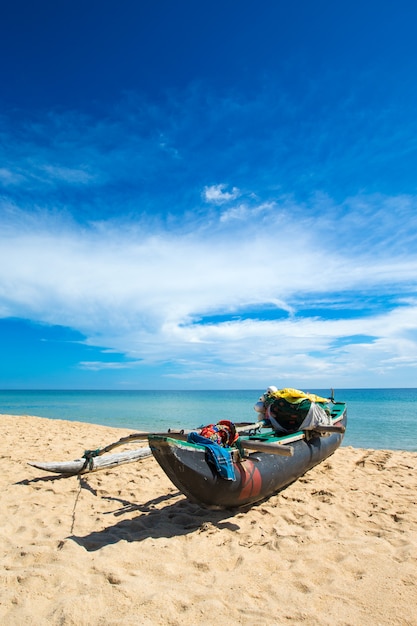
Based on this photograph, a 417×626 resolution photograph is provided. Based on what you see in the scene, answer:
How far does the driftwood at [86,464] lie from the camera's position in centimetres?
662

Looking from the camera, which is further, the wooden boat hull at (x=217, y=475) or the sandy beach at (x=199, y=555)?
the wooden boat hull at (x=217, y=475)

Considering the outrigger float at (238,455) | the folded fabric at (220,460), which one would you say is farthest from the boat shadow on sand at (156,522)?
the folded fabric at (220,460)

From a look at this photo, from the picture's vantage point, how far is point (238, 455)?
16.5 ft

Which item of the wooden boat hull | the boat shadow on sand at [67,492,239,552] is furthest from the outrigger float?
the boat shadow on sand at [67,492,239,552]

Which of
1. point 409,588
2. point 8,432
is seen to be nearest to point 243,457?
point 409,588

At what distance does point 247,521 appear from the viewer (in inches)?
194

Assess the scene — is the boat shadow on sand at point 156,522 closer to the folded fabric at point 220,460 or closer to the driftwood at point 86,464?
the folded fabric at point 220,460

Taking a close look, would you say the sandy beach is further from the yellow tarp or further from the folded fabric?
the yellow tarp

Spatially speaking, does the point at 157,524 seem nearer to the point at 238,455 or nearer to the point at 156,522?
the point at 156,522

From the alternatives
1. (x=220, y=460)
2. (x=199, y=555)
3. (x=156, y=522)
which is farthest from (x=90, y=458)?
(x=199, y=555)

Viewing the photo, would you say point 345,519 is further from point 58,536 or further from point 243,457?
point 58,536

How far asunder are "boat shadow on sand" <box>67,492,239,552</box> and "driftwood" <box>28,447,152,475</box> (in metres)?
1.44

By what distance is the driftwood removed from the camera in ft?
21.7

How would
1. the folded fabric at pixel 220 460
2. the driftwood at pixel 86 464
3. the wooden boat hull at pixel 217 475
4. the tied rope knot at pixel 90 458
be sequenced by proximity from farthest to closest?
the tied rope knot at pixel 90 458
the driftwood at pixel 86 464
the folded fabric at pixel 220 460
the wooden boat hull at pixel 217 475
